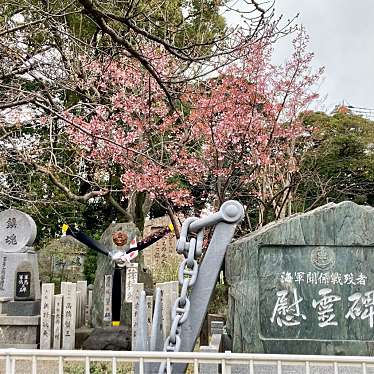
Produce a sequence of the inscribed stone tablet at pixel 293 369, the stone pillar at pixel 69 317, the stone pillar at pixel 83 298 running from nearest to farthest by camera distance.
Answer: the inscribed stone tablet at pixel 293 369 → the stone pillar at pixel 69 317 → the stone pillar at pixel 83 298

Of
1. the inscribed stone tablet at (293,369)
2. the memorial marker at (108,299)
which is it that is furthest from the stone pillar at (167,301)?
the inscribed stone tablet at (293,369)

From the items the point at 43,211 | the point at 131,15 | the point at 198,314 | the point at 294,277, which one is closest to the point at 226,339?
the point at 294,277

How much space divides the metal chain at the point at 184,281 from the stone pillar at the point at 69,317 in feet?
18.7

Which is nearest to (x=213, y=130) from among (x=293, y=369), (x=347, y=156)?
(x=293, y=369)

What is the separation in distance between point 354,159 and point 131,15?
49.9 ft

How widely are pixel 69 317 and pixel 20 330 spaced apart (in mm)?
1137

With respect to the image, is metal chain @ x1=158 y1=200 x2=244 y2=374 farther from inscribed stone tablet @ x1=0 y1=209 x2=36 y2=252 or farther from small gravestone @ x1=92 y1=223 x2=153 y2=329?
inscribed stone tablet @ x1=0 y1=209 x2=36 y2=252

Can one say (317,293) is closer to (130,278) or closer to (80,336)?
(80,336)

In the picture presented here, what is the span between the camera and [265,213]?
10.6 m

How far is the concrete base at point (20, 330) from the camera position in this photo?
9.61 metres

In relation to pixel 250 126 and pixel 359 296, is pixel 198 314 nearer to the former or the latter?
pixel 359 296

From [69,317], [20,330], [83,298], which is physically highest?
[83,298]

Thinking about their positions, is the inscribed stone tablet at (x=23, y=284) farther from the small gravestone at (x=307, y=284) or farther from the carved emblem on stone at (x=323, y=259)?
the carved emblem on stone at (x=323, y=259)

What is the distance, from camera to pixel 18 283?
33.3ft
